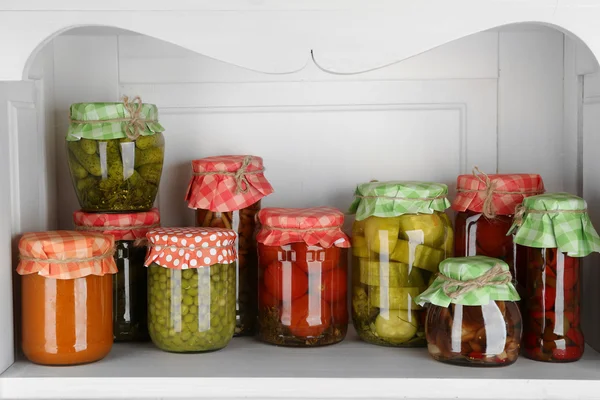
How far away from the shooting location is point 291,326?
1.13 m

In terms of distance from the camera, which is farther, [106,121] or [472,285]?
[106,121]

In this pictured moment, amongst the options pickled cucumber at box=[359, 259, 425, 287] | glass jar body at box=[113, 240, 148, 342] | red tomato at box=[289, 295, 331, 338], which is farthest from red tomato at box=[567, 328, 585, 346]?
glass jar body at box=[113, 240, 148, 342]

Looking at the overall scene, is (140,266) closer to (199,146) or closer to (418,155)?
(199,146)

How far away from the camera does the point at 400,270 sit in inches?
44.7

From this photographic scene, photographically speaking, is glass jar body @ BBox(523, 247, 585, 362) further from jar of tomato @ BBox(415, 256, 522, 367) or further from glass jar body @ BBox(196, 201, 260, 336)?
glass jar body @ BBox(196, 201, 260, 336)

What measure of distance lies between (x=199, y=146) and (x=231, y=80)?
0.38 feet

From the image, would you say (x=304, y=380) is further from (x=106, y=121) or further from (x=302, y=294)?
(x=106, y=121)

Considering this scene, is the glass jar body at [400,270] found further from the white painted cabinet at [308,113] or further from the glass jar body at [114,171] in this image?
the glass jar body at [114,171]

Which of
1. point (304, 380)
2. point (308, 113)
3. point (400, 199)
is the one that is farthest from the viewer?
point (308, 113)

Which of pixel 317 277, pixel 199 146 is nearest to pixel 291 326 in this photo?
pixel 317 277

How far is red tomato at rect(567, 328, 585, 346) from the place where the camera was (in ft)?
3.50

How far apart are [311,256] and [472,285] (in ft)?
0.74

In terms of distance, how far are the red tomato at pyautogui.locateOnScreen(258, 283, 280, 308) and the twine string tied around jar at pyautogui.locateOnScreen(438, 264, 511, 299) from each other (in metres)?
0.24

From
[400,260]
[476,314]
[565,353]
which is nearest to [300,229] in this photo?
[400,260]
